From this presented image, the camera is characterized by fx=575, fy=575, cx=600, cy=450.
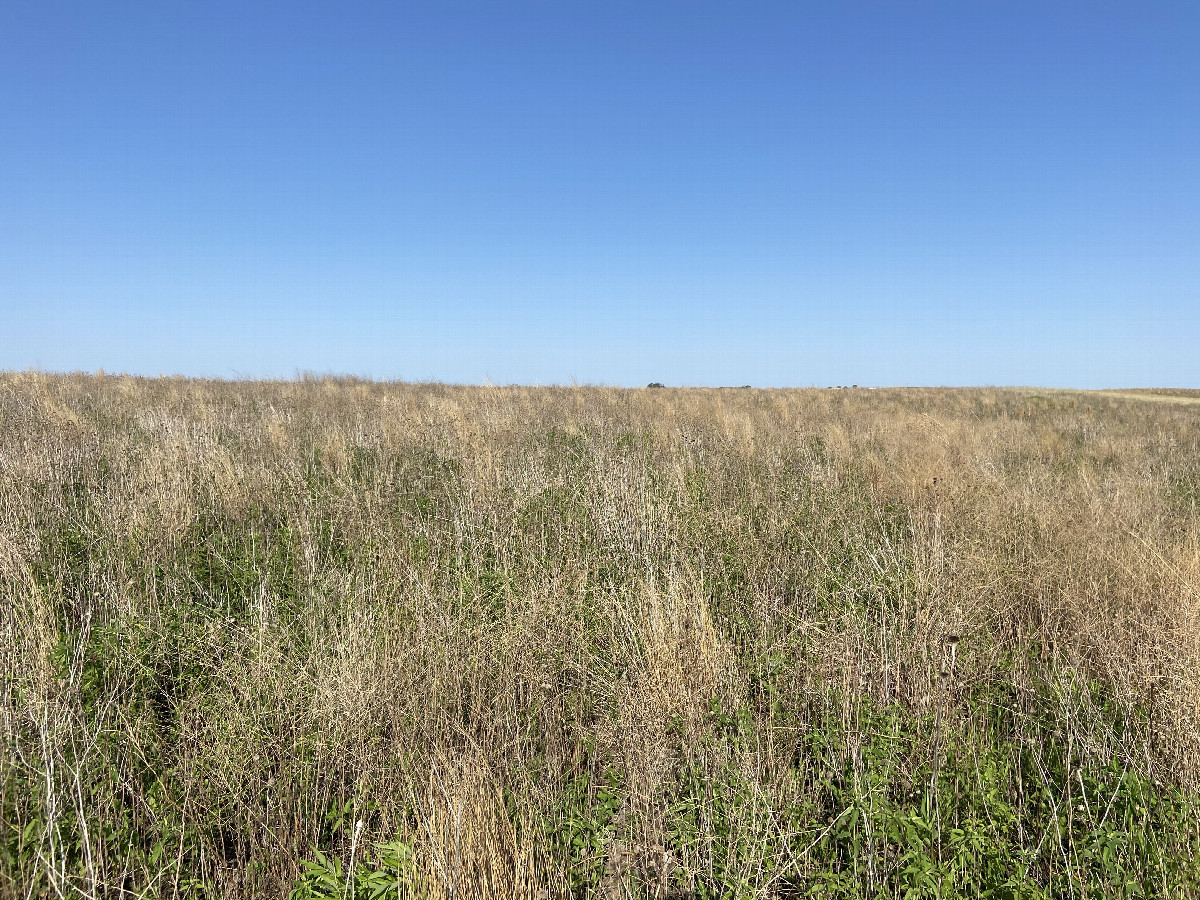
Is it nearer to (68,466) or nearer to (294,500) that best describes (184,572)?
(294,500)

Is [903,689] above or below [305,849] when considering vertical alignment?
above

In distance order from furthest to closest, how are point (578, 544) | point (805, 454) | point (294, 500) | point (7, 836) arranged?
point (805, 454)
point (294, 500)
point (578, 544)
point (7, 836)

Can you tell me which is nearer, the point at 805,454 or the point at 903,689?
the point at 903,689

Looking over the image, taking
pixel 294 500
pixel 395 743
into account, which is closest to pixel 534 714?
pixel 395 743

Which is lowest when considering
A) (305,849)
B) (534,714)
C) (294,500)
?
(305,849)

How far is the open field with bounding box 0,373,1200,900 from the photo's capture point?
5.54ft

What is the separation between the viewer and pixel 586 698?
247 centimetres

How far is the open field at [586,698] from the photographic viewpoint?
5.54 feet

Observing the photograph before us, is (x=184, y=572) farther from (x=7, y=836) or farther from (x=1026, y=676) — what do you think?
(x=1026, y=676)

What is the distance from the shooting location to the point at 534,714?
2.40 meters

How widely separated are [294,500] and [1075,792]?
5.27m

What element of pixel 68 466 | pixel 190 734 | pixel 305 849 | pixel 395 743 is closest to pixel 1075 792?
pixel 395 743

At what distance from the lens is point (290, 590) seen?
131 inches

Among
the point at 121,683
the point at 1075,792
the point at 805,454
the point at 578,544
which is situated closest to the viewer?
the point at 1075,792
